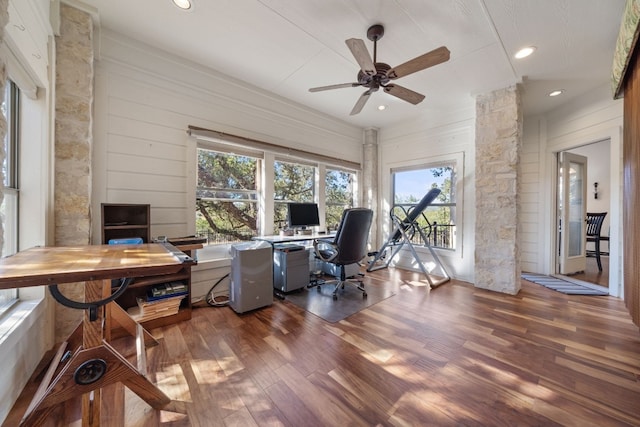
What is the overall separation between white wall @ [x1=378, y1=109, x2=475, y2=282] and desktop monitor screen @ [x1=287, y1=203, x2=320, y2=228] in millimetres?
1699

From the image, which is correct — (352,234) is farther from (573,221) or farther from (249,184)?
(573,221)

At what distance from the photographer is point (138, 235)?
2.31 m

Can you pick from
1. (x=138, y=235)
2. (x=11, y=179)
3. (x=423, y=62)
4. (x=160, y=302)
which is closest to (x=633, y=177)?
(x=423, y=62)

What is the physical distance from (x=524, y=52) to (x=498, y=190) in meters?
1.53

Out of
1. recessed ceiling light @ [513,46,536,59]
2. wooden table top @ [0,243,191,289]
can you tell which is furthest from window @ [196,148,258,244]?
recessed ceiling light @ [513,46,536,59]

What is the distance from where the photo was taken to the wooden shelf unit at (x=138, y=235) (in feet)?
6.99

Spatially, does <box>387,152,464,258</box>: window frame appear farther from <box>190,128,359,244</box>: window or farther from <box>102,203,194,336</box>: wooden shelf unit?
<box>102,203,194,336</box>: wooden shelf unit

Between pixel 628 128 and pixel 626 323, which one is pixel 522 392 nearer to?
pixel 626 323

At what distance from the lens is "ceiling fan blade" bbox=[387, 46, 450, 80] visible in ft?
5.90

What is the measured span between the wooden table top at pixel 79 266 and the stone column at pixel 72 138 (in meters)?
0.76

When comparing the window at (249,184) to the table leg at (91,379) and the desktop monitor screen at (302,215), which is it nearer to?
the desktop monitor screen at (302,215)

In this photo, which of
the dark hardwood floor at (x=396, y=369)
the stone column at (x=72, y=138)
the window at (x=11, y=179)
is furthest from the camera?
the stone column at (x=72, y=138)

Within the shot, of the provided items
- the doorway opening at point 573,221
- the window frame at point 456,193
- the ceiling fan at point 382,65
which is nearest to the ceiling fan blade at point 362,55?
the ceiling fan at point 382,65

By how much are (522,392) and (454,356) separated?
400 millimetres
